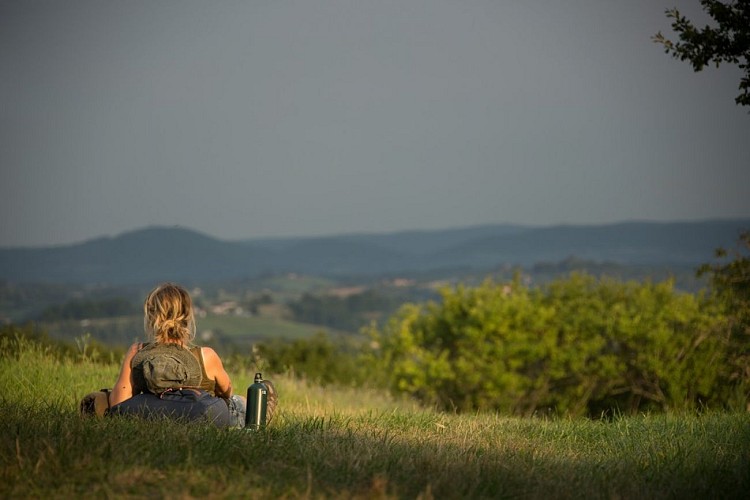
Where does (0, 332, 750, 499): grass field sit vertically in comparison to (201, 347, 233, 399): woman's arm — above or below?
below

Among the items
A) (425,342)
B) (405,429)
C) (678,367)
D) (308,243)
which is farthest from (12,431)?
(308,243)

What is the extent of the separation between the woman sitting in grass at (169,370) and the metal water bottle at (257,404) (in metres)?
0.20

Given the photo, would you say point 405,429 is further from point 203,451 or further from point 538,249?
point 538,249

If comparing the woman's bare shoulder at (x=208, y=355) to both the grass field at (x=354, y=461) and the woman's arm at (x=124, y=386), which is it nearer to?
the woman's arm at (x=124, y=386)

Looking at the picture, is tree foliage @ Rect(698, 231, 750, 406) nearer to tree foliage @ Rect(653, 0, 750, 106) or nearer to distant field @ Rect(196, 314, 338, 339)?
tree foliage @ Rect(653, 0, 750, 106)

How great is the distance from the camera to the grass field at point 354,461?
179 inches

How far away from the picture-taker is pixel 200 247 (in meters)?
152

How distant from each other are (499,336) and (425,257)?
15250 cm

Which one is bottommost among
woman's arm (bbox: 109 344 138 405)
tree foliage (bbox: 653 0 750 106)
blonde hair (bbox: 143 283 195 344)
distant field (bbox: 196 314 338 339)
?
distant field (bbox: 196 314 338 339)

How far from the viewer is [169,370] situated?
6.53 meters

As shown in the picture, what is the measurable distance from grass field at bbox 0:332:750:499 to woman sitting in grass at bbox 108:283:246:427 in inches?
19.4

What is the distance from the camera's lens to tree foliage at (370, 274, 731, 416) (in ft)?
75.7

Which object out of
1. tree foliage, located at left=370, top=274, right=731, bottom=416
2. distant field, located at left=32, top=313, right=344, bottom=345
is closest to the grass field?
tree foliage, located at left=370, top=274, right=731, bottom=416

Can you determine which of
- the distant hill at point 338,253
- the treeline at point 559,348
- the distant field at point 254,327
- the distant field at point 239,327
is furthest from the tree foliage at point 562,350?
the distant hill at point 338,253
